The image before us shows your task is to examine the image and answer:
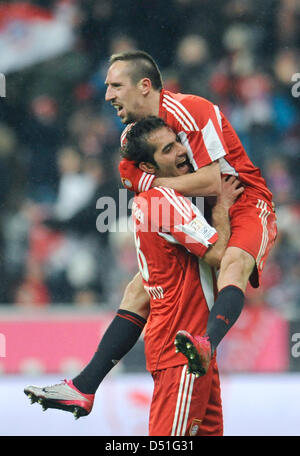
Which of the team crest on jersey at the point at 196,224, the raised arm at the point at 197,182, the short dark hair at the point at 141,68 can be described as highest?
the short dark hair at the point at 141,68

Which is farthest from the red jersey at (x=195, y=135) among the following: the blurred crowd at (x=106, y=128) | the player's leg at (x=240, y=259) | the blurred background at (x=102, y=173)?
the blurred crowd at (x=106, y=128)

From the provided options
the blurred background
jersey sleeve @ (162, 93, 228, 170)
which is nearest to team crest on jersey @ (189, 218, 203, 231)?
jersey sleeve @ (162, 93, 228, 170)

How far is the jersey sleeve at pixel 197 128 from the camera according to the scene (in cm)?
390

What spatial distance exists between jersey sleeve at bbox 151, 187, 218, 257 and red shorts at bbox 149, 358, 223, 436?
51cm

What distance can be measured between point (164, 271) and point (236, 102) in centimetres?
466

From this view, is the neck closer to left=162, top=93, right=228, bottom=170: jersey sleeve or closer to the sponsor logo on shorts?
left=162, top=93, right=228, bottom=170: jersey sleeve

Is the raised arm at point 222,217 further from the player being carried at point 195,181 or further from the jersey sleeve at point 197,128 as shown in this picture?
the jersey sleeve at point 197,128

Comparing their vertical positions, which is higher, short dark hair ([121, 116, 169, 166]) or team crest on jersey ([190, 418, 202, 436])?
short dark hair ([121, 116, 169, 166])

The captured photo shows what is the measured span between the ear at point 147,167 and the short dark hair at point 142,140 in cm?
2

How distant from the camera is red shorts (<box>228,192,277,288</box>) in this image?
387cm

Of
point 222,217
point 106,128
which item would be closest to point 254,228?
point 222,217

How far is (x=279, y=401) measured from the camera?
623 centimetres

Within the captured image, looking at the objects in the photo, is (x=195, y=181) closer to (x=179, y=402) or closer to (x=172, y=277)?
(x=172, y=277)
